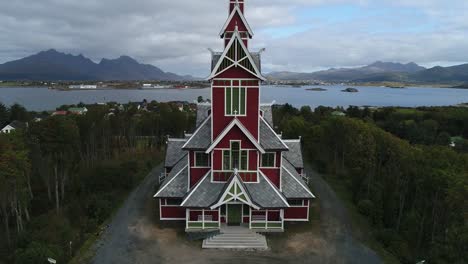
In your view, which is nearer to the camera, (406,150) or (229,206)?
(229,206)

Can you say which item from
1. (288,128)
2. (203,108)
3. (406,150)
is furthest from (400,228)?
(288,128)

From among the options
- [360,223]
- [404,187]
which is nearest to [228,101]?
Answer: [360,223]

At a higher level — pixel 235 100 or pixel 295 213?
pixel 235 100

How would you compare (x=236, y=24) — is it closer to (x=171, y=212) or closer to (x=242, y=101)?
(x=242, y=101)

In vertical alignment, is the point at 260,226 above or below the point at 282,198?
below

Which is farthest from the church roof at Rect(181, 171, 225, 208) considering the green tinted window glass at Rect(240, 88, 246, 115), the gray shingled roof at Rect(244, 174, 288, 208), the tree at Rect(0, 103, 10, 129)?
the tree at Rect(0, 103, 10, 129)

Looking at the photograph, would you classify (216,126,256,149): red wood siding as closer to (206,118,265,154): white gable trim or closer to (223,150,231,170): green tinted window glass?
(206,118,265,154): white gable trim

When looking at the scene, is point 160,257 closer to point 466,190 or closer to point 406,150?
point 466,190
